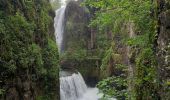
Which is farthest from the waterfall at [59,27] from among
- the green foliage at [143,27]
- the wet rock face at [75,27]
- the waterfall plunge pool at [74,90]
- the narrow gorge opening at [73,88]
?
the green foliage at [143,27]

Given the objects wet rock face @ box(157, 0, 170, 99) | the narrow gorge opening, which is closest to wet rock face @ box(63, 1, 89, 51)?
the narrow gorge opening

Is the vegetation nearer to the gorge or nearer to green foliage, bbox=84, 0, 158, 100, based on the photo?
the gorge

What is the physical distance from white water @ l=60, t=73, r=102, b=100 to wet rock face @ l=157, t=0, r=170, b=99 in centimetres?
1290

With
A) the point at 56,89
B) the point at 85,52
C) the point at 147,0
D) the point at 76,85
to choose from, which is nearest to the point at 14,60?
the point at 56,89

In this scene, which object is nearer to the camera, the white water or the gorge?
the gorge

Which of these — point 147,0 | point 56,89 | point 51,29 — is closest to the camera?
point 147,0

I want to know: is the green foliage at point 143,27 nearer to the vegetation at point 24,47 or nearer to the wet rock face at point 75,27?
the vegetation at point 24,47

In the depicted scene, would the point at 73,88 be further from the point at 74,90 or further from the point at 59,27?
the point at 59,27

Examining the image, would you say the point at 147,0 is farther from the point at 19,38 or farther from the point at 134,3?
the point at 19,38

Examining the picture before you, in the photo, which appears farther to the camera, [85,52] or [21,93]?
[85,52]

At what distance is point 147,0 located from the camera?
5188mm

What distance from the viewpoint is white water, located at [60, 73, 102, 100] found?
17141mm

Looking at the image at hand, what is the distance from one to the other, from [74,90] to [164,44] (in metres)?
14.3

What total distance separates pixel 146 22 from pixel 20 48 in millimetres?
5691
